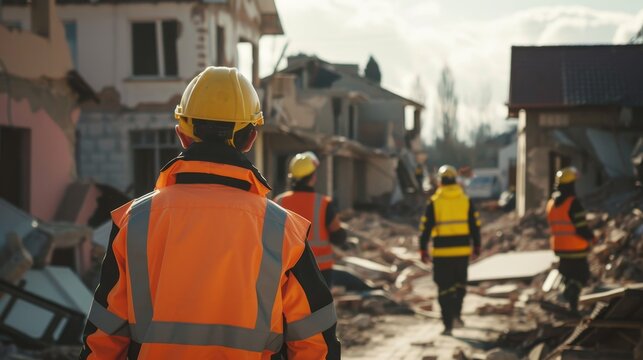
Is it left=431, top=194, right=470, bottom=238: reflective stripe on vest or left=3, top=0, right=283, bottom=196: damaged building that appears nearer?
left=431, top=194, right=470, bottom=238: reflective stripe on vest

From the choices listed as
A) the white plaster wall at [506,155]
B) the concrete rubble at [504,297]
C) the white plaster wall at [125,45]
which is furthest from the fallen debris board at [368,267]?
the white plaster wall at [506,155]

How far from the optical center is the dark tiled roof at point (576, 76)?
22.0 m

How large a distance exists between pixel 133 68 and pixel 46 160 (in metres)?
7.75

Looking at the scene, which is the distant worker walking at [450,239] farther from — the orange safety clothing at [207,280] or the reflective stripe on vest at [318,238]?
the orange safety clothing at [207,280]

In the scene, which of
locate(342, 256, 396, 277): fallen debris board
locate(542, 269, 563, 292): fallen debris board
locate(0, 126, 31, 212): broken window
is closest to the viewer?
locate(542, 269, 563, 292): fallen debris board

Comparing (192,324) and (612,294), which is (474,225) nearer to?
(612,294)

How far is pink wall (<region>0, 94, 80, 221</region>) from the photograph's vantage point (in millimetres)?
13070

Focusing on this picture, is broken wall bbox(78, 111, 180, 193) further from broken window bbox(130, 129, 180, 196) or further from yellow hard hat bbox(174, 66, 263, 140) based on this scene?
yellow hard hat bbox(174, 66, 263, 140)

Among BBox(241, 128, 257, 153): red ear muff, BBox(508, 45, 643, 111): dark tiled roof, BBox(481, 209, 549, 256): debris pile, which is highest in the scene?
BBox(508, 45, 643, 111): dark tiled roof

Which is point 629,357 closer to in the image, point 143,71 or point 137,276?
point 137,276

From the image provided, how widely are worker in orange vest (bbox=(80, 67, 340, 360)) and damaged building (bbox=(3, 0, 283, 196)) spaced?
17924 mm

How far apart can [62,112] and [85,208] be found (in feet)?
5.07

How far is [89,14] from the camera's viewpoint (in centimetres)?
2088

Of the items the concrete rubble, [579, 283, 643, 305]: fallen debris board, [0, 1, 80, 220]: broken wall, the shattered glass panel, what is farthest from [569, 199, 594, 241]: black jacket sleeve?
[0, 1, 80, 220]: broken wall
